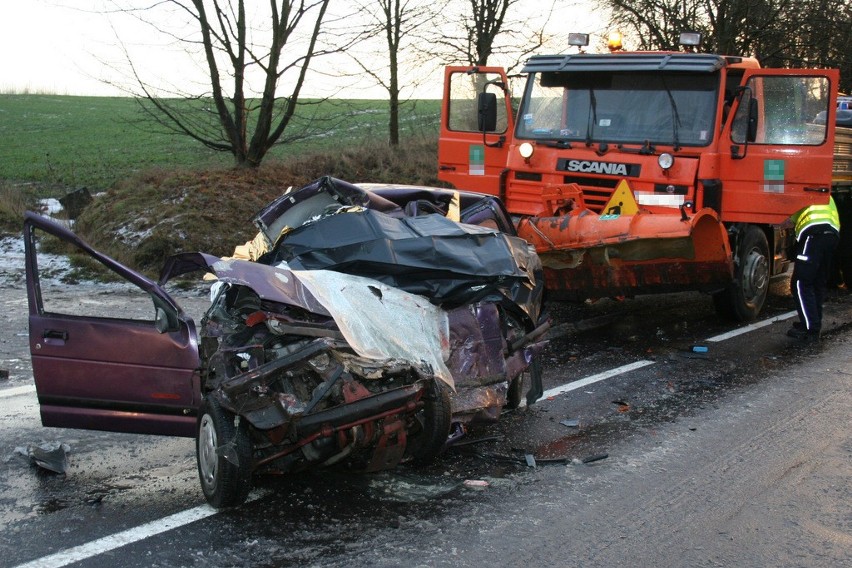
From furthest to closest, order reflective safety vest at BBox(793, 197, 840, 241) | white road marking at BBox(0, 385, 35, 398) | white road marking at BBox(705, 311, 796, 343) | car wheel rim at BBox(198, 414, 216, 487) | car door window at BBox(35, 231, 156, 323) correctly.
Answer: car door window at BBox(35, 231, 156, 323)
white road marking at BBox(705, 311, 796, 343)
reflective safety vest at BBox(793, 197, 840, 241)
white road marking at BBox(0, 385, 35, 398)
car wheel rim at BBox(198, 414, 216, 487)

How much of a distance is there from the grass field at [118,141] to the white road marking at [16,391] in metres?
8.84

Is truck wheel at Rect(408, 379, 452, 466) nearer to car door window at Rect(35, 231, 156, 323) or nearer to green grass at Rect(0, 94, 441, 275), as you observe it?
car door window at Rect(35, 231, 156, 323)

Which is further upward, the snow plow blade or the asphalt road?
the snow plow blade

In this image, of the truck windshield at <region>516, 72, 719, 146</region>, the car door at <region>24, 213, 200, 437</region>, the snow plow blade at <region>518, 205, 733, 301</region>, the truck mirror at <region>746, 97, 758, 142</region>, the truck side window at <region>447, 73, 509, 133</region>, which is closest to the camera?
the car door at <region>24, 213, 200, 437</region>

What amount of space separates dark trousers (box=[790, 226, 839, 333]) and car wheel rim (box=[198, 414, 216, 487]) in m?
6.45

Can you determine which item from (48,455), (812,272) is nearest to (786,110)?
(812,272)

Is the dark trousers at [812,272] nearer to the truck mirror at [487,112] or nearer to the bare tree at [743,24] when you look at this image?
the truck mirror at [487,112]

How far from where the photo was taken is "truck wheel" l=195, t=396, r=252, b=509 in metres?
4.43

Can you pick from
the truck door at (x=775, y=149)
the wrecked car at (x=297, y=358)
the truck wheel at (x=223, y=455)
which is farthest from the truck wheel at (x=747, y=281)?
the truck wheel at (x=223, y=455)

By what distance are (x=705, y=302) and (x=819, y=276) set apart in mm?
2099

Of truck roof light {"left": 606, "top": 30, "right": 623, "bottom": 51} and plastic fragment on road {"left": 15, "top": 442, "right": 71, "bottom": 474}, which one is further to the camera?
truck roof light {"left": 606, "top": 30, "right": 623, "bottom": 51}

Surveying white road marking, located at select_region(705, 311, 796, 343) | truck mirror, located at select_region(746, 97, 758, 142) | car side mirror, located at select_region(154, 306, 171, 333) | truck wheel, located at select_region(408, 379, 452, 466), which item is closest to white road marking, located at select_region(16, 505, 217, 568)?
car side mirror, located at select_region(154, 306, 171, 333)

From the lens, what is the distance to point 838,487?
5.12 meters

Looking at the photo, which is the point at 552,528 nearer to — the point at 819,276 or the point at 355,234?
the point at 355,234
